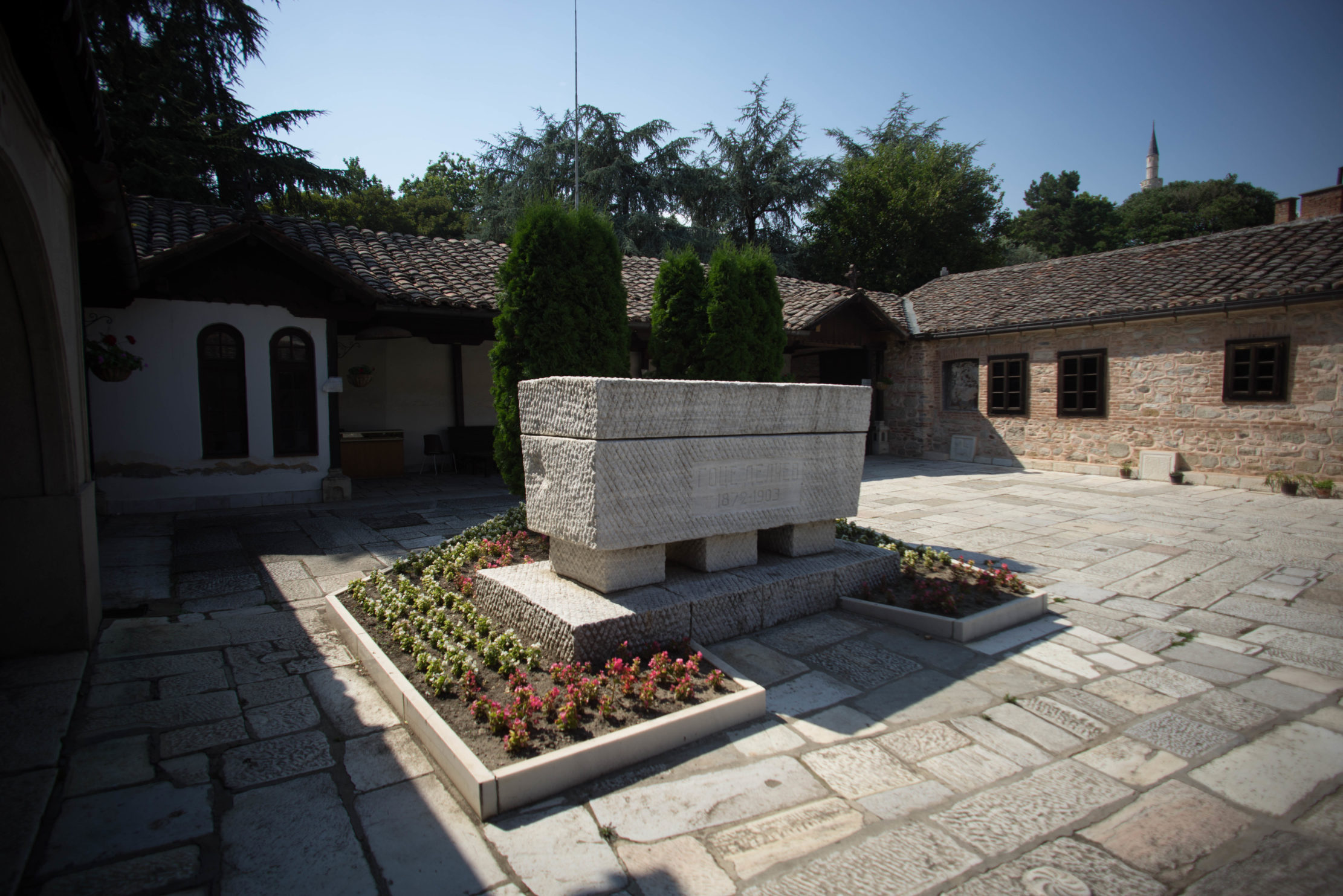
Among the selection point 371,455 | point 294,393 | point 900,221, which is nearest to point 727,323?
point 294,393

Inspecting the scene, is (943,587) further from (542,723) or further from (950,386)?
(950,386)

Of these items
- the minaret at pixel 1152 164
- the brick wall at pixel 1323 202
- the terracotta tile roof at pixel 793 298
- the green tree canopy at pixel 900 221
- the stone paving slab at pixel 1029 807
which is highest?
the minaret at pixel 1152 164

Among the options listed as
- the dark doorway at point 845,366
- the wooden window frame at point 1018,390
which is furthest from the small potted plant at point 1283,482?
the dark doorway at point 845,366

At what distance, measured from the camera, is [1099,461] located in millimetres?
12094

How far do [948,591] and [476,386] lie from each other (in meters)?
9.64

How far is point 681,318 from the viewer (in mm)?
7059

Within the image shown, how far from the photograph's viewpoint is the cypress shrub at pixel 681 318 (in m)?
7.00

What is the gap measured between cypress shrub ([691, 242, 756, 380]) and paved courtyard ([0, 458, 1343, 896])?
3.22m

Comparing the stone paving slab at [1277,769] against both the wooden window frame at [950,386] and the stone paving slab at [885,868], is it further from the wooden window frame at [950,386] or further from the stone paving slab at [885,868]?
the wooden window frame at [950,386]

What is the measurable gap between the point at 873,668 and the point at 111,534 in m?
7.22

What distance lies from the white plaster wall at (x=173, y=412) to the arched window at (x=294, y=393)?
14 cm

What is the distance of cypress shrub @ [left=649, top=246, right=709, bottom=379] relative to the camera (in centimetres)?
700

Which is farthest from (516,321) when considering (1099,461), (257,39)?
(257,39)

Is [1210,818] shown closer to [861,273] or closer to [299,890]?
[299,890]
